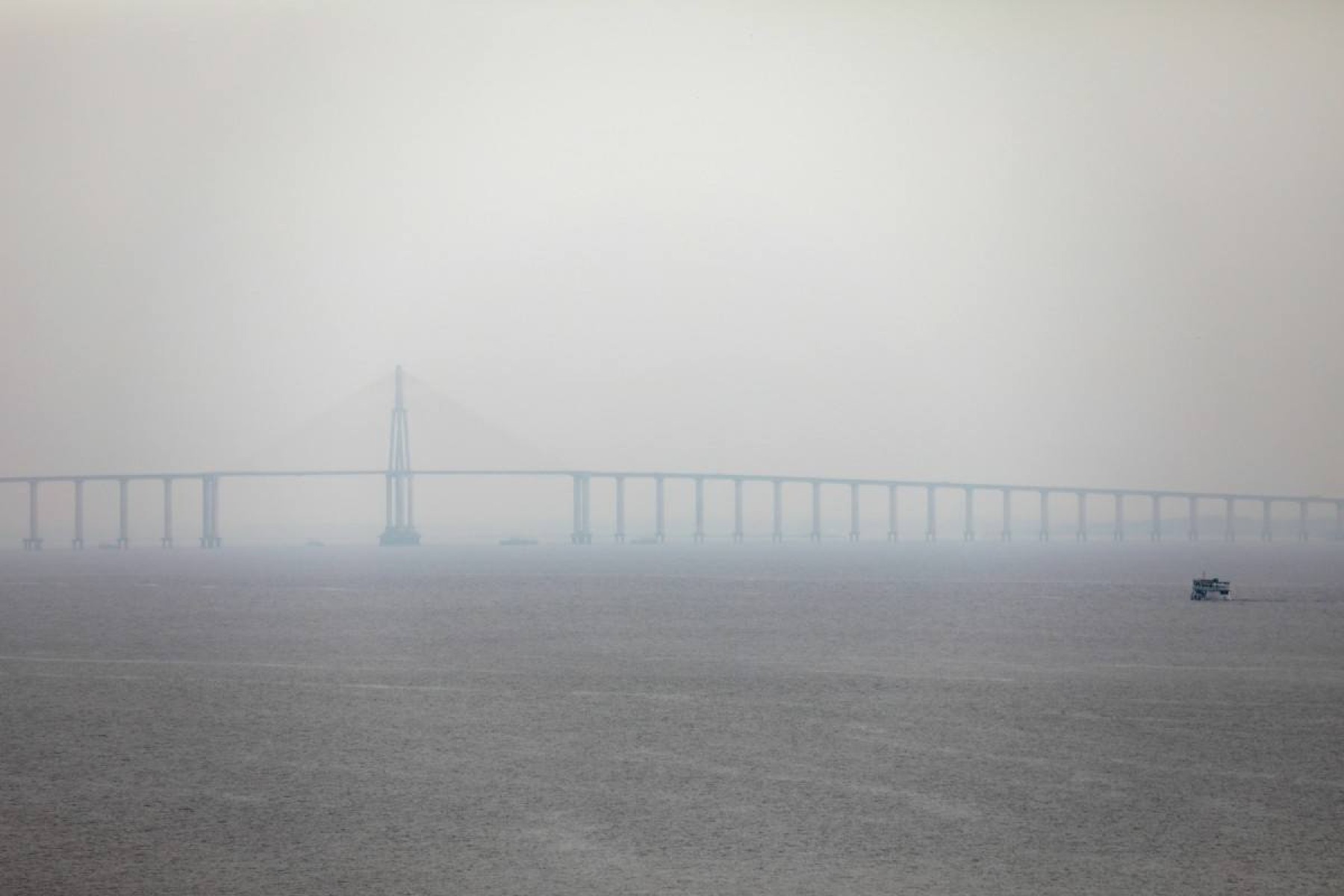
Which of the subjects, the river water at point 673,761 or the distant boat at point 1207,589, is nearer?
the river water at point 673,761

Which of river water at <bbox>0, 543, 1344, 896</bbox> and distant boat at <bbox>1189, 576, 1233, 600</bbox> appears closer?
river water at <bbox>0, 543, 1344, 896</bbox>

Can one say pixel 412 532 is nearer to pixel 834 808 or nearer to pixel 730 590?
pixel 730 590

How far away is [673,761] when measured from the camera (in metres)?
11.8

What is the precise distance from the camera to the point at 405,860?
27.7ft

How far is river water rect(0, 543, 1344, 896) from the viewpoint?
8.30m

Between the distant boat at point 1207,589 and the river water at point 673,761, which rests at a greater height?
the river water at point 673,761

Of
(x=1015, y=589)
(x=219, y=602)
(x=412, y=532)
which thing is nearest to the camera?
(x=219, y=602)

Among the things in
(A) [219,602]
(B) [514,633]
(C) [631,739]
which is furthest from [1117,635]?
(A) [219,602]

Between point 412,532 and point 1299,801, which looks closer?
point 1299,801

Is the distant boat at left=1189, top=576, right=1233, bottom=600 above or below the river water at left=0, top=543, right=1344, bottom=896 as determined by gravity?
below

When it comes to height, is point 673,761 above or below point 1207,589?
above

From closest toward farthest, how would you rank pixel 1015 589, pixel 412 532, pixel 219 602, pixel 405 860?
pixel 405 860, pixel 219 602, pixel 1015 589, pixel 412 532

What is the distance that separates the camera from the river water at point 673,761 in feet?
27.2

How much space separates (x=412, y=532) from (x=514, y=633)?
378 ft
